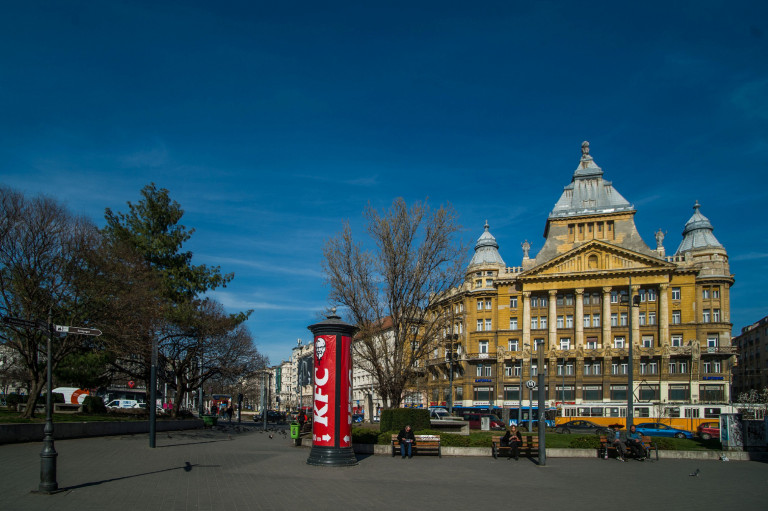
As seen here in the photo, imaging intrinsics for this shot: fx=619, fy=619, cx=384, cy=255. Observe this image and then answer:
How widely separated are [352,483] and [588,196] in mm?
65206

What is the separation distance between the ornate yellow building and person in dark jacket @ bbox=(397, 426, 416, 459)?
41.7m

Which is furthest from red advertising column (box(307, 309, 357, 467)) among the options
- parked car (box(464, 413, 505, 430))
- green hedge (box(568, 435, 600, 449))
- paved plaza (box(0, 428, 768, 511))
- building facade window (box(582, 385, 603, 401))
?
building facade window (box(582, 385, 603, 401))

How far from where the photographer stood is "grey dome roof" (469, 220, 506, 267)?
82.2 m

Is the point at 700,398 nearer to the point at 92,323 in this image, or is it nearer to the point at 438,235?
the point at 438,235

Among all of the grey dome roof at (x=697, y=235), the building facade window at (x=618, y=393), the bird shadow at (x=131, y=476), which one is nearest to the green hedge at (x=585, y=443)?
the bird shadow at (x=131, y=476)

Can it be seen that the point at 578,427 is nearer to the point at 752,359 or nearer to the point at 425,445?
the point at 425,445

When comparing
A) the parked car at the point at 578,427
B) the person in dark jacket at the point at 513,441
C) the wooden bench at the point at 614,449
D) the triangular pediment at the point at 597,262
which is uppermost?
the triangular pediment at the point at 597,262

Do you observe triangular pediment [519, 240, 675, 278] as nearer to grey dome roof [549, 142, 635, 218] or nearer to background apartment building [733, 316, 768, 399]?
grey dome roof [549, 142, 635, 218]

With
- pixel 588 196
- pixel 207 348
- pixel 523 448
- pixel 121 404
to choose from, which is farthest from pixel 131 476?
pixel 588 196

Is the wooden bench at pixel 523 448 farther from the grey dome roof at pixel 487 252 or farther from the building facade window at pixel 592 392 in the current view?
the grey dome roof at pixel 487 252

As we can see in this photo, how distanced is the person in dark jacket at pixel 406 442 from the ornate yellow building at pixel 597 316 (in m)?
41.7

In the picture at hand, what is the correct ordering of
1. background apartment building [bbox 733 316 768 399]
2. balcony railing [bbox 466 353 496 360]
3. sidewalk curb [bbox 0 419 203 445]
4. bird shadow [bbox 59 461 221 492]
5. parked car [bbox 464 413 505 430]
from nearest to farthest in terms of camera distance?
bird shadow [bbox 59 461 221 492]
sidewalk curb [bbox 0 419 203 445]
parked car [bbox 464 413 505 430]
balcony railing [bbox 466 353 496 360]
background apartment building [bbox 733 316 768 399]

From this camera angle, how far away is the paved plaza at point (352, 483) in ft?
38.8

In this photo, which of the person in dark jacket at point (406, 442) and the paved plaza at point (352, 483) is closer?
the paved plaza at point (352, 483)
